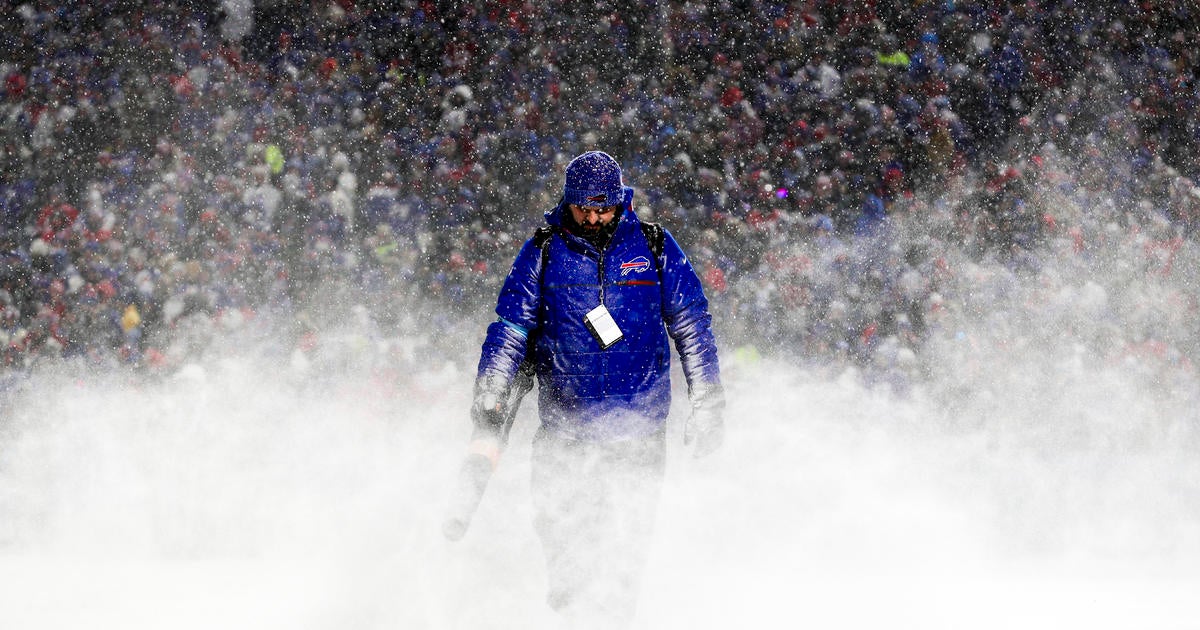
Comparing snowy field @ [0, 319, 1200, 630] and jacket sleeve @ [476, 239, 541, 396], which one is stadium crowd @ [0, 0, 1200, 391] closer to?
snowy field @ [0, 319, 1200, 630]

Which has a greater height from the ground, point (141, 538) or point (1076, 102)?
point (1076, 102)

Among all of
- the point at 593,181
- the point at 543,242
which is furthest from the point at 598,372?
the point at 593,181

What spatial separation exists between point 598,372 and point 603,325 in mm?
148

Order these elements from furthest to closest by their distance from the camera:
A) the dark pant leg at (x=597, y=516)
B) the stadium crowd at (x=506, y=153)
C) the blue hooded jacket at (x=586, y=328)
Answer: the stadium crowd at (x=506, y=153) < the dark pant leg at (x=597, y=516) < the blue hooded jacket at (x=586, y=328)

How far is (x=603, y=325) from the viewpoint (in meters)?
3.21

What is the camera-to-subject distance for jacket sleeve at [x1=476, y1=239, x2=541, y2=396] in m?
3.24

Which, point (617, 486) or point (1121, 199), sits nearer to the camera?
point (617, 486)

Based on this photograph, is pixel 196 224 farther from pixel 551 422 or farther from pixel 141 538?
pixel 551 422

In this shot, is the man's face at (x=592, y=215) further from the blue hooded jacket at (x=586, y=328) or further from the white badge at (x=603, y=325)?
the white badge at (x=603, y=325)

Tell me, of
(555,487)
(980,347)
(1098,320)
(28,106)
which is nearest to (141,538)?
(28,106)

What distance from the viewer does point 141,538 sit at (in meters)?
4.81

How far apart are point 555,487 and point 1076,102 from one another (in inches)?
A: 118

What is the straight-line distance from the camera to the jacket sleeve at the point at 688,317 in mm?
3320

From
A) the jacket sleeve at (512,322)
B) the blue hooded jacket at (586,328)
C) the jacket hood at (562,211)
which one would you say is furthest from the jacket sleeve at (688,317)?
the jacket sleeve at (512,322)
